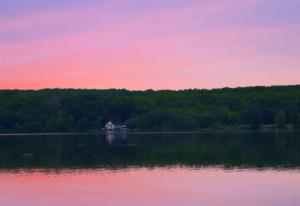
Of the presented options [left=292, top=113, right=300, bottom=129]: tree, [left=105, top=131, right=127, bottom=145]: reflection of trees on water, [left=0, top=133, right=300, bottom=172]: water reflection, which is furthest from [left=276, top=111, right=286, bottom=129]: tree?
[left=0, top=133, right=300, bottom=172]: water reflection

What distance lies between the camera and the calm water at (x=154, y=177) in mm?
33875

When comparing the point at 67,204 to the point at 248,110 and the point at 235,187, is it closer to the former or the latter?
the point at 235,187

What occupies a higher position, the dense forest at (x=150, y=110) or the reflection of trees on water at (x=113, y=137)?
the dense forest at (x=150, y=110)

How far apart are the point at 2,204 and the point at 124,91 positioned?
121 meters

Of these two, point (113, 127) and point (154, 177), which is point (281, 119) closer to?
point (113, 127)

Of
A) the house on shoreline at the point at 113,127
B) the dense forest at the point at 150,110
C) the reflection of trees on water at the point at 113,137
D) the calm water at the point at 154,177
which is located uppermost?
the dense forest at the point at 150,110

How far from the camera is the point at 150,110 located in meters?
130

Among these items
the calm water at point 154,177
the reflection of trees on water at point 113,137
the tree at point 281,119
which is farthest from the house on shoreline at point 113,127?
the calm water at point 154,177

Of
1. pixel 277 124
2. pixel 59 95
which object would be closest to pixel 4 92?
pixel 59 95

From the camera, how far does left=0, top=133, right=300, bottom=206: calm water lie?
3388 centimetres

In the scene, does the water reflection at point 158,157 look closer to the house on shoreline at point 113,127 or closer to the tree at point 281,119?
the tree at point 281,119

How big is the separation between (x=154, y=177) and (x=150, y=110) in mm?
87653

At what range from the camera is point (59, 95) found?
465 ft

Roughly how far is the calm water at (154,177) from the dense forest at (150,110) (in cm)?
5784
